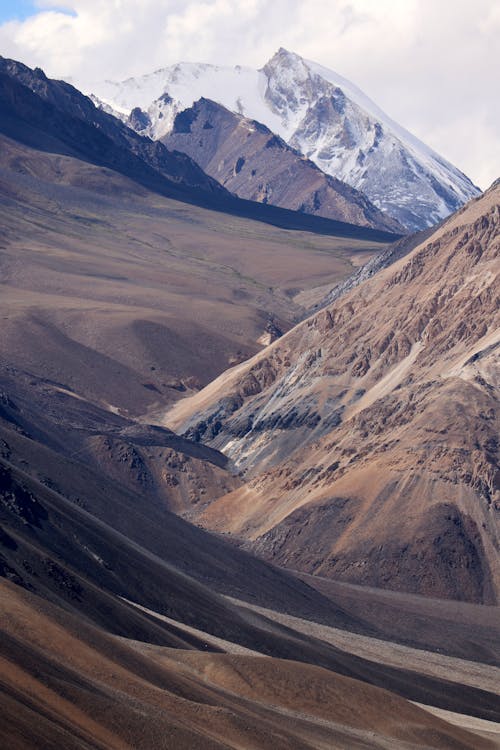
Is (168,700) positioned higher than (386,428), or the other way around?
(386,428)

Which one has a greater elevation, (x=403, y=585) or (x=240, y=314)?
(x=240, y=314)

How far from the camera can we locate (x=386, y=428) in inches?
4377

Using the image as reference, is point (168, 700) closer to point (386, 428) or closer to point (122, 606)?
point (122, 606)

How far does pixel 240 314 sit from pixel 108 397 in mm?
42884

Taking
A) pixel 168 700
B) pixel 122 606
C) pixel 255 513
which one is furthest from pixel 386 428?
pixel 168 700

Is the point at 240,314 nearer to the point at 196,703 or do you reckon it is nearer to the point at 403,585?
the point at 403,585

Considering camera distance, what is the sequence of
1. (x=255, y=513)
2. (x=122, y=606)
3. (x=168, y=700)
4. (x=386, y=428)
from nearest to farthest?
(x=168, y=700), (x=122, y=606), (x=255, y=513), (x=386, y=428)

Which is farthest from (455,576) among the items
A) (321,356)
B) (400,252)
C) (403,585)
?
(400,252)

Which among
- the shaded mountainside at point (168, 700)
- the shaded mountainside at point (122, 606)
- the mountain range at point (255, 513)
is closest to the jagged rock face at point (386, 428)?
the mountain range at point (255, 513)

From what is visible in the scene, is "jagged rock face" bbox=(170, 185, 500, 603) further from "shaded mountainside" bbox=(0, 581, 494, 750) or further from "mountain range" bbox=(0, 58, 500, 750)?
"shaded mountainside" bbox=(0, 581, 494, 750)

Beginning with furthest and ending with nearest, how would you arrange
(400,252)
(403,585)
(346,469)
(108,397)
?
(400,252), (108,397), (346,469), (403,585)

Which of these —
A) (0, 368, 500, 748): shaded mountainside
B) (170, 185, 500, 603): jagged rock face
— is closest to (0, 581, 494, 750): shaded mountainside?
(0, 368, 500, 748): shaded mountainside

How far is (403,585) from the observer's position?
93.8 m

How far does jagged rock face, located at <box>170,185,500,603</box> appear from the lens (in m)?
96.7
